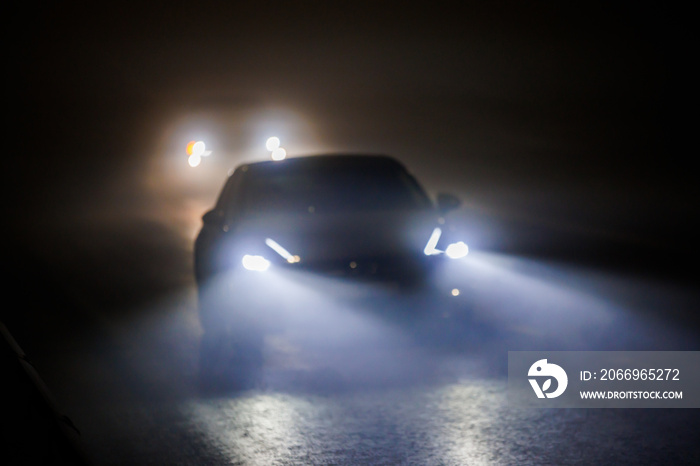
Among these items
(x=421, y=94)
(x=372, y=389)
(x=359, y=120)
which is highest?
(x=421, y=94)

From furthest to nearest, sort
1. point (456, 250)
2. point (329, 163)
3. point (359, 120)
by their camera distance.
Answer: point (359, 120) → point (329, 163) → point (456, 250)

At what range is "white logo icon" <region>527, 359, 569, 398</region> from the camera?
6.79 m

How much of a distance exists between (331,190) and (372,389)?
10.4 ft

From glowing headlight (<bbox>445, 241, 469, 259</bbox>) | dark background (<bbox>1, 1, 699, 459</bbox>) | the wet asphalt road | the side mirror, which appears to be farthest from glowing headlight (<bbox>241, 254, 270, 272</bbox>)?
dark background (<bbox>1, 1, 699, 459</bbox>)

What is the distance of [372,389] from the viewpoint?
276 inches

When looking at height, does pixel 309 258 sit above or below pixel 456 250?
below

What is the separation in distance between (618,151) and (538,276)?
15.2 metres

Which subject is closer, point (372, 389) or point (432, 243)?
point (372, 389)

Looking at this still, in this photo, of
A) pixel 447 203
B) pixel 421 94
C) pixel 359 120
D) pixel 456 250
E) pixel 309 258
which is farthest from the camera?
pixel 359 120

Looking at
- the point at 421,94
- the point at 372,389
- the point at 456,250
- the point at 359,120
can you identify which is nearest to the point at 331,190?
the point at 456,250

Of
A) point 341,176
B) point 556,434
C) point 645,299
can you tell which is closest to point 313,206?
point 341,176

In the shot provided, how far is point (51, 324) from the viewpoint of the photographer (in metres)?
9.97

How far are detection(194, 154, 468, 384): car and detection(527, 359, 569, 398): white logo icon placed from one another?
34.2 inches

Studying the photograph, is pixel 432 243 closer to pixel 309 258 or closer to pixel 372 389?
pixel 309 258
